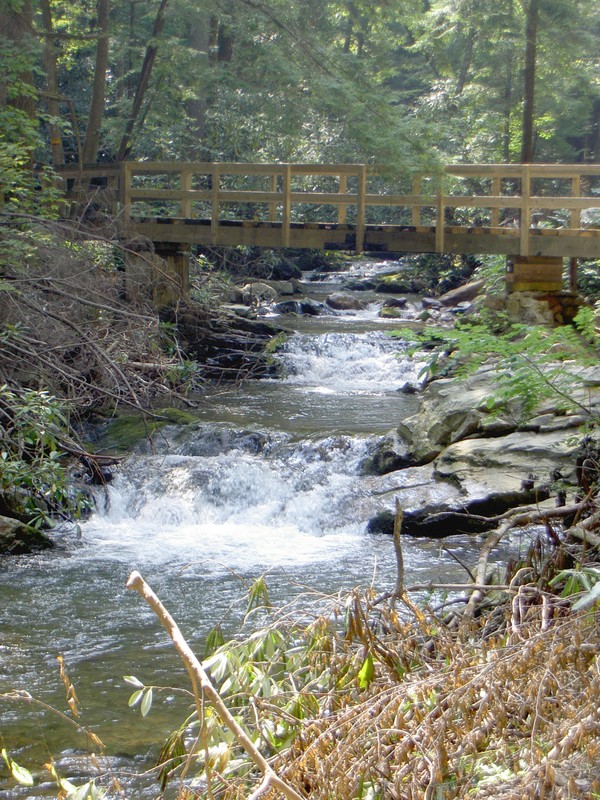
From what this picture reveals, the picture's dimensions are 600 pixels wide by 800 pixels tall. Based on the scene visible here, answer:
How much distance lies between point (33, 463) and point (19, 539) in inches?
26.9

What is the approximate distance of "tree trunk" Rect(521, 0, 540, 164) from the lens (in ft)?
61.8

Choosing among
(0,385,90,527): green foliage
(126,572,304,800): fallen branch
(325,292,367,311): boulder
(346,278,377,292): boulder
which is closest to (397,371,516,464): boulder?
(0,385,90,527): green foliage

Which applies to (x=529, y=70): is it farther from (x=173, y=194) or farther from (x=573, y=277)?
(x=173, y=194)

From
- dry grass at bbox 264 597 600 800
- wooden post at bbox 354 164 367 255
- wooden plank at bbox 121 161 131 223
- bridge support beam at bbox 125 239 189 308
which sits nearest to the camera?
dry grass at bbox 264 597 600 800

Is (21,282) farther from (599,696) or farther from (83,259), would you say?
(599,696)

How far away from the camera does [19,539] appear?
26.9 ft

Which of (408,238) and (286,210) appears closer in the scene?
(408,238)

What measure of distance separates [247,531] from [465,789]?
661 centimetres

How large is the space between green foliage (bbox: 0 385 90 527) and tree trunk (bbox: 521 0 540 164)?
45.3 feet

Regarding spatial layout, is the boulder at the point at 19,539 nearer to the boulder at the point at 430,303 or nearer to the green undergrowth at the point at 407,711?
the green undergrowth at the point at 407,711

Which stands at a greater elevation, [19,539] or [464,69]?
[464,69]

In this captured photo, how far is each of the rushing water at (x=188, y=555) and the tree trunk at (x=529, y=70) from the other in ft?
27.3

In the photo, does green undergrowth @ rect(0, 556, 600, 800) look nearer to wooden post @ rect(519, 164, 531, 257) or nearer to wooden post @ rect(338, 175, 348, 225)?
wooden post @ rect(519, 164, 531, 257)

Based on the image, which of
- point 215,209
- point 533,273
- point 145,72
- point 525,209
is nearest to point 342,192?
point 215,209
